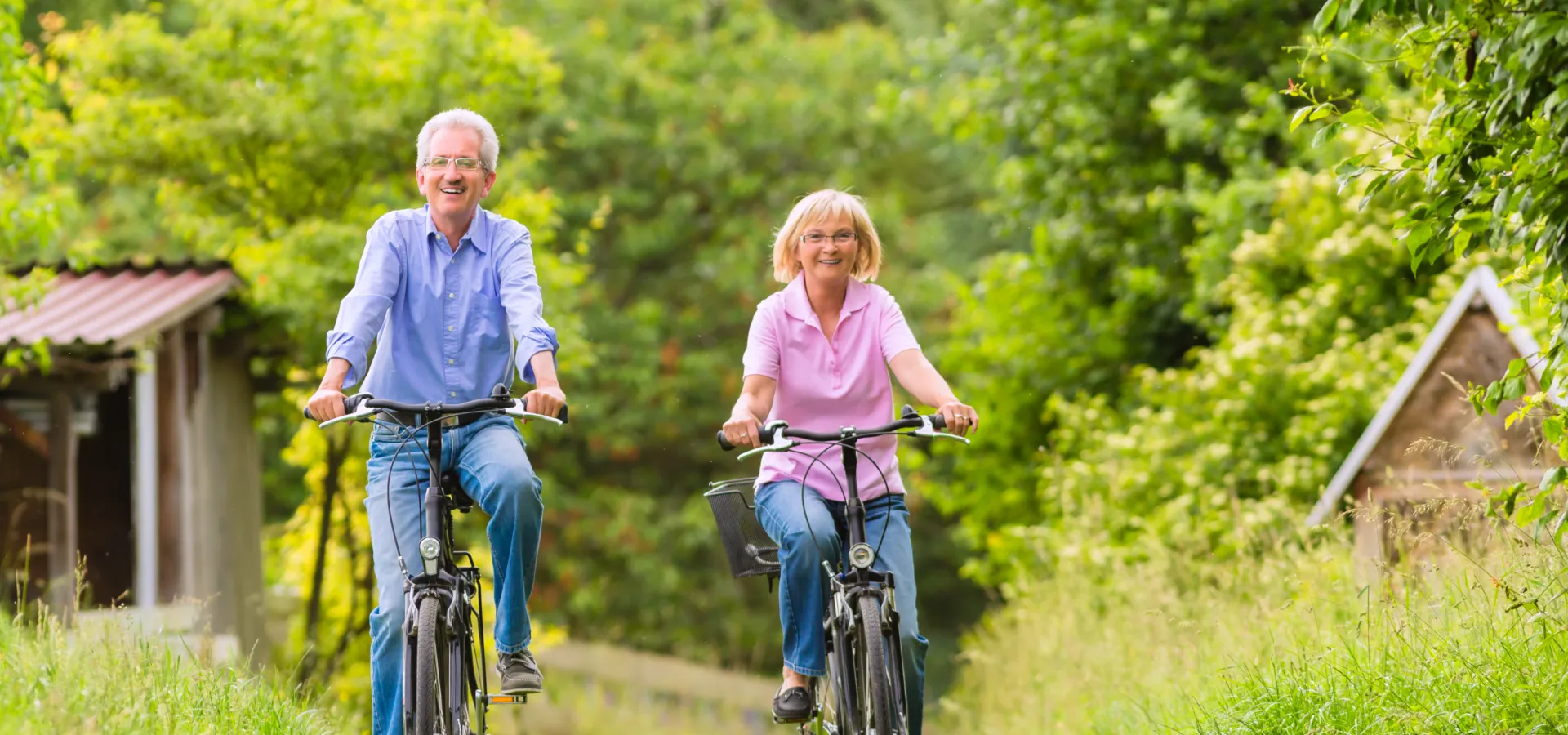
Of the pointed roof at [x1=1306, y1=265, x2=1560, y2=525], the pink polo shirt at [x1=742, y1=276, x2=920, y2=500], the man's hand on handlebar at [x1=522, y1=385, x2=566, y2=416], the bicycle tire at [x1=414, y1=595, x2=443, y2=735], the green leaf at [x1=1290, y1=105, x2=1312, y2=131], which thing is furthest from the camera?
the pointed roof at [x1=1306, y1=265, x2=1560, y2=525]

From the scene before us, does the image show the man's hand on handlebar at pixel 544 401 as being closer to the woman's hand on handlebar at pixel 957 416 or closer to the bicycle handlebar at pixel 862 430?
the bicycle handlebar at pixel 862 430

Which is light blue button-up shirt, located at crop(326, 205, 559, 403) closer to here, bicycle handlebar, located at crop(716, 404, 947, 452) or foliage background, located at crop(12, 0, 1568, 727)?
bicycle handlebar, located at crop(716, 404, 947, 452)

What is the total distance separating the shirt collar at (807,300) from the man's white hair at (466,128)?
3.36 feet

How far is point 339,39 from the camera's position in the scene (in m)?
13.6

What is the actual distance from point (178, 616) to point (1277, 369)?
26.5 ft

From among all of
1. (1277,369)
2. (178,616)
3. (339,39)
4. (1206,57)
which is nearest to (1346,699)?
(1277,369)

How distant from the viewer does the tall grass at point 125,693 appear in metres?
4.43

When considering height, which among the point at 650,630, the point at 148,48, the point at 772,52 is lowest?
the point at 650,630

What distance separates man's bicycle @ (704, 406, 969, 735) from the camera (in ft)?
15.5

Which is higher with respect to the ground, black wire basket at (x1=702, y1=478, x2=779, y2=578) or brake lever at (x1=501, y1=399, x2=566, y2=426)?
brake lever at (x1=501, y1=399, x2=566, y2=426)

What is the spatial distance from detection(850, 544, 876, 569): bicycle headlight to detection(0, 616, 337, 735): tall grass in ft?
5.93

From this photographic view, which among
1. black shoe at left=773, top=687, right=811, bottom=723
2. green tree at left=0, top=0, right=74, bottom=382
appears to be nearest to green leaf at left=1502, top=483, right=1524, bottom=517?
black shoe at left=773, top=687, right=811, bottom=723

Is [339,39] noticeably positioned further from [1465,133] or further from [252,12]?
[1465,133]

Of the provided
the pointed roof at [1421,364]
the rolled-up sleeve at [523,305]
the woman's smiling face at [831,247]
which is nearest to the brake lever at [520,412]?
the rolled-up sleeve at [523,305]
